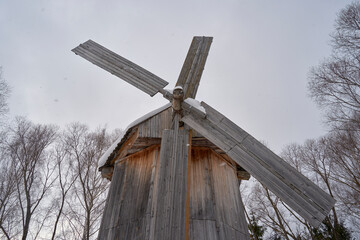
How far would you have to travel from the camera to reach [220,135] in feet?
11.6

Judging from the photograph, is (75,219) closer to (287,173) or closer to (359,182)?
(287,173)

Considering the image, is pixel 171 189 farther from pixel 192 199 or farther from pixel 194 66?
pixel 194 66

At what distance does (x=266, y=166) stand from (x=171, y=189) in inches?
51.4

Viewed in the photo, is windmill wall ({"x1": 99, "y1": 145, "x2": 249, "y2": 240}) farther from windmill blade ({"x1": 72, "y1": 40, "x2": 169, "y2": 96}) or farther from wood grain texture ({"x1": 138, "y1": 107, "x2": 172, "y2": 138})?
windmill blade ({"x1": 72, "y1": 40, "x2": 169, "y2": 96})

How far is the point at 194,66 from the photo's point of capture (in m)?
5.09

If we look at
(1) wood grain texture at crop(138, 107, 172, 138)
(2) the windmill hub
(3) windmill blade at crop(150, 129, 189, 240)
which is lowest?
(3) windmill blade at crop(150, 129, 189, 240)

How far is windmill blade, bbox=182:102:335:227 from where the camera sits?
2.58 metres

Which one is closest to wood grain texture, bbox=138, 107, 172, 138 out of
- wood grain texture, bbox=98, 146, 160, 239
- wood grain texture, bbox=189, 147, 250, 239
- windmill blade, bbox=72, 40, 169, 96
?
wood grain texture, bbox=98, 146, 160, 239

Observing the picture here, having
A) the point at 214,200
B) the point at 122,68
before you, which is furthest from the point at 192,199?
the point at 122,68

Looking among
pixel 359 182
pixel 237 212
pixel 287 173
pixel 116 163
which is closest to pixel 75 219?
pixel 116 163

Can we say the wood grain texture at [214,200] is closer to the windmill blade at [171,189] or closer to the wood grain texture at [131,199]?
the wood grain texture at [131,199]

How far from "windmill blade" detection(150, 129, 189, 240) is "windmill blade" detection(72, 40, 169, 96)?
4.61 feet

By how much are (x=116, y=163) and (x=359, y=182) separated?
13669mm

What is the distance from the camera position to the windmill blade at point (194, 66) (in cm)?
470
